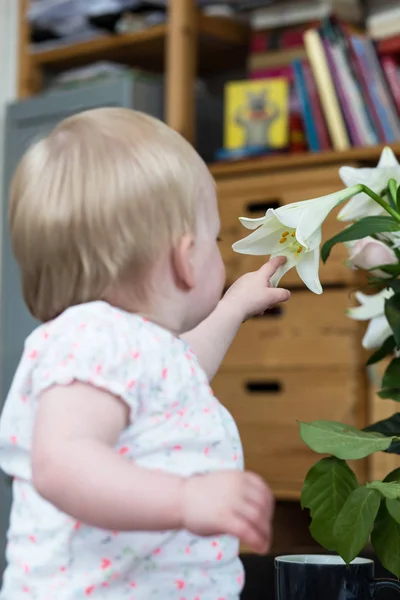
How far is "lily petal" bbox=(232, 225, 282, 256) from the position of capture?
2.41 feet

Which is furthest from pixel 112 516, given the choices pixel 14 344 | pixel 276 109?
pixel 14 344

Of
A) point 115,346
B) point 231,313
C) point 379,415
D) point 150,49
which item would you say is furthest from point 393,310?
point 150,49

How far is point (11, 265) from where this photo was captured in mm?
2934

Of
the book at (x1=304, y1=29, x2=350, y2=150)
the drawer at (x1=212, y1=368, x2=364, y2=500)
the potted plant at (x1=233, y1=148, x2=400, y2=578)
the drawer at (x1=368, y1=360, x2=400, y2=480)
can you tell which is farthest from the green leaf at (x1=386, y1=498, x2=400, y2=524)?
the book at (x1=304, y1=29, x2=350, y2=150)

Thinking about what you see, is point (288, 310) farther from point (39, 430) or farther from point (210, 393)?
point (39, 430)

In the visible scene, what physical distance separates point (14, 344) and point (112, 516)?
237cm

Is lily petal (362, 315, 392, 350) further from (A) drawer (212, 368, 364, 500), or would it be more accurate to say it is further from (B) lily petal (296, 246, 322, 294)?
(A) drawer (212, 368, 364, 500)

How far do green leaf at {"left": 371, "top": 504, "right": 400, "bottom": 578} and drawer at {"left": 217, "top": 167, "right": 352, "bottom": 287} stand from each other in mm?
1542

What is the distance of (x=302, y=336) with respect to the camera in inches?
89.6

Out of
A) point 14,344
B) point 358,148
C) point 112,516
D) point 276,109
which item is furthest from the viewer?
point 14,344

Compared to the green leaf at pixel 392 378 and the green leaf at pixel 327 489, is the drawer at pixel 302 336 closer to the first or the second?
the green leaf at pixel 392 378

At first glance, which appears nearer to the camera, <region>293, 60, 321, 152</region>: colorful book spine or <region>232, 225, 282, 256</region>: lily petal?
<region>232, 225, 282, 256</region>: lily petal

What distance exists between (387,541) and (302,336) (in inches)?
63.7

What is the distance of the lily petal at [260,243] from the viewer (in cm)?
74
